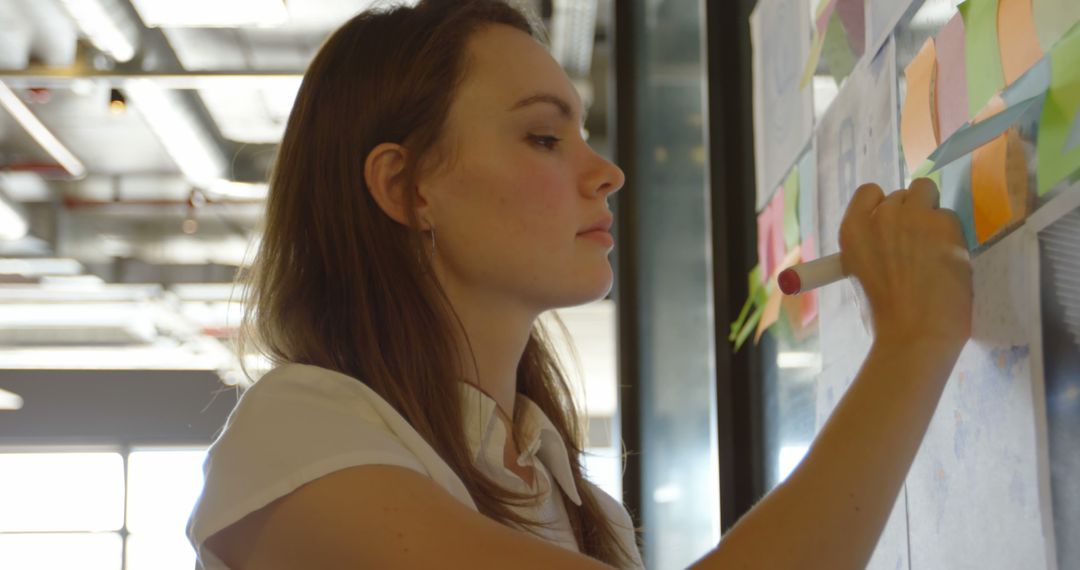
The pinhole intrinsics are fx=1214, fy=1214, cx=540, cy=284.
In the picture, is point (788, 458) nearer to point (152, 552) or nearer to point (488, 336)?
point (488, 336)

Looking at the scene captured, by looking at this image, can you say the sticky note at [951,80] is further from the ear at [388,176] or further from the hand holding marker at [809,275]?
Answer: the ear at [388,176]

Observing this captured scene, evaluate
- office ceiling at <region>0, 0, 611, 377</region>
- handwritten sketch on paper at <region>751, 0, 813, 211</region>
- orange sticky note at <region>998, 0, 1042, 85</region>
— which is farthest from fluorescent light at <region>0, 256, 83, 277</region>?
orange sticky note at <region>998, 0, 1042, 85</region>

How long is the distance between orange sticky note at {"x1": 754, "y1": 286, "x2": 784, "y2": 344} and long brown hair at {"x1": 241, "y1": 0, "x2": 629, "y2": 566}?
25 centimetres

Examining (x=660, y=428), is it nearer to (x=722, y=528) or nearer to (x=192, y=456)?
(x=722, y=528)

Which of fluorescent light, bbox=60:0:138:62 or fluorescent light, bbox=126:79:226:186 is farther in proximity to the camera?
fluorescent light, bbox=126:79:226:186

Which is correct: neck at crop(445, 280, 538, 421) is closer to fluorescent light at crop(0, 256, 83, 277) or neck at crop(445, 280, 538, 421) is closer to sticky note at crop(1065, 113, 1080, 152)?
sticky note at crop(1065, 113, 1080, 152)

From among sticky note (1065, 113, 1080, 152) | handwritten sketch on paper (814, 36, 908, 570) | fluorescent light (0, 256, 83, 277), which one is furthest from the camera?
fluorescent light (0, 256, 83, 277)

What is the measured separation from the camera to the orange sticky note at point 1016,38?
588mm

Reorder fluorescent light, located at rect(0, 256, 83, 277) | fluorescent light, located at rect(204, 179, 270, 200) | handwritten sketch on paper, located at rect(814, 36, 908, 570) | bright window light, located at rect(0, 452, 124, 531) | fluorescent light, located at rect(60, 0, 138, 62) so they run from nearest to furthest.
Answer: handwritten sketch on paper, located at rect(814, 36, 908, 570)
fluorescent light, located at rect(60, 0, 138, 62)
fluorescent light, located at rect(204, 179, 270, 200)
fluorescent light, located at rect(0, 256, 83, 277)
bright window light, located at rect(0, 452, 124, 531)

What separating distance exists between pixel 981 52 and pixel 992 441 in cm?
21

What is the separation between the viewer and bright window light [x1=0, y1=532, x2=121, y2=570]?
9656mm

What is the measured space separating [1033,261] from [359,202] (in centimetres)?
52

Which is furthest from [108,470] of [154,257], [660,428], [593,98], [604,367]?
[660,428]

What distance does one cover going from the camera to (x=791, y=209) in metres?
1.06
